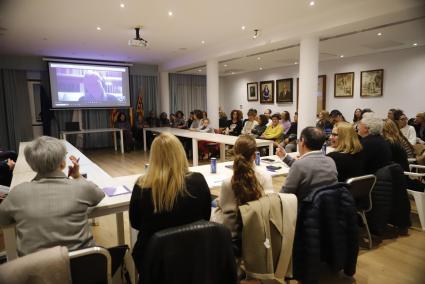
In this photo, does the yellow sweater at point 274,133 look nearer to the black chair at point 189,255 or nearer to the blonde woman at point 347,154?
the blonde woman at point 347,154

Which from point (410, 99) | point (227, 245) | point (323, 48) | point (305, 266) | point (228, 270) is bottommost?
point (305, 266)

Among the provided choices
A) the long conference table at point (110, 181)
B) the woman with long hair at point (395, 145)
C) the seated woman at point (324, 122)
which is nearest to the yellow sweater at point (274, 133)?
the seated woman at point (324, 122)

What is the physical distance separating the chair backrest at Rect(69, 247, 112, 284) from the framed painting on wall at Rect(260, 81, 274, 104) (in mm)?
10106

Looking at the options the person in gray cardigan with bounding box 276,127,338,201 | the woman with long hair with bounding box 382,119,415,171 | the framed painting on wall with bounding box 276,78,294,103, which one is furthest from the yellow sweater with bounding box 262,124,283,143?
the framed painting on wall with bounding box 276,78,294,103

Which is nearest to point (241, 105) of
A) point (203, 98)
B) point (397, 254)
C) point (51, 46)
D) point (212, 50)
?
point (203, 98)

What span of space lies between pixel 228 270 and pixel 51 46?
748 centimetres

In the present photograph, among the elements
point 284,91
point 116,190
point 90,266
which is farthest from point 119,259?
point 284,91

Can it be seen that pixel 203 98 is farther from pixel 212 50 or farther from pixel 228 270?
pixel 228 270

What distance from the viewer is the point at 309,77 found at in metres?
5.23

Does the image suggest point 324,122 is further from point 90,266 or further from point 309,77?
point 90,266

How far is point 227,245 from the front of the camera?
132 centimetres

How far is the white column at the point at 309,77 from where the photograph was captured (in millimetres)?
5203

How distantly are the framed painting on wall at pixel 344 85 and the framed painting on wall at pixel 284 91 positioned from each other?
1649 mm

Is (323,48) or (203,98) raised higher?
(323,48)
